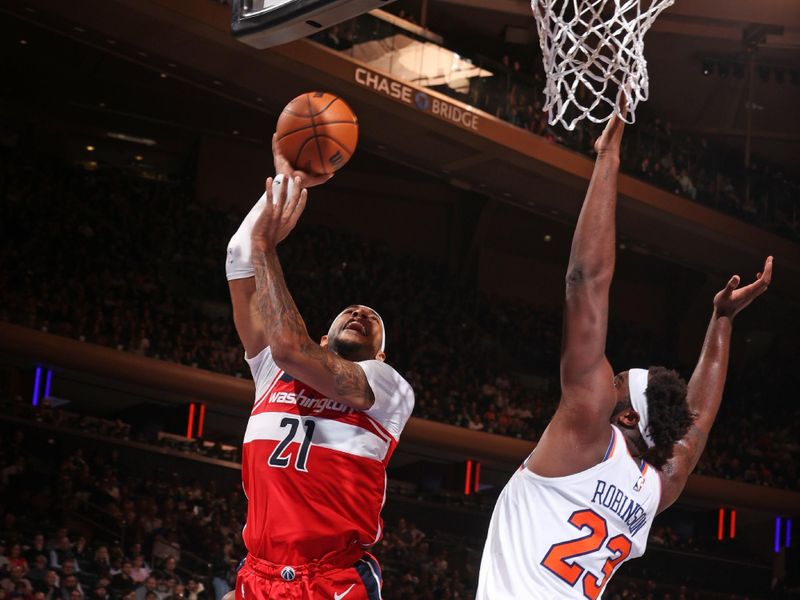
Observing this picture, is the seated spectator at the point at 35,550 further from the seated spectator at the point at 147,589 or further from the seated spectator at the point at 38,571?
the seated spectator at the point at 147,589

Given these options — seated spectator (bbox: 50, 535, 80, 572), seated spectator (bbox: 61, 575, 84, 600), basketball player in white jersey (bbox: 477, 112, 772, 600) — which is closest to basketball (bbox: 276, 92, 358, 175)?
basketball player in white jersey (bbox: 477, 112, 772, 600)

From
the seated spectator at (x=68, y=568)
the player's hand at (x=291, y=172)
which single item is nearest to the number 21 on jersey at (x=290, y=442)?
the player's hand at (x=291, y=172)

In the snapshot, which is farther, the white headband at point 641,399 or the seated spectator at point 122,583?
the seated spectator at point 122,583

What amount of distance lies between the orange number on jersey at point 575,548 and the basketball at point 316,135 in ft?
5.25

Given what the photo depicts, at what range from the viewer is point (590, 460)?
303cm

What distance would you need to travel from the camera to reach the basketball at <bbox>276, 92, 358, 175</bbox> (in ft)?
12.9

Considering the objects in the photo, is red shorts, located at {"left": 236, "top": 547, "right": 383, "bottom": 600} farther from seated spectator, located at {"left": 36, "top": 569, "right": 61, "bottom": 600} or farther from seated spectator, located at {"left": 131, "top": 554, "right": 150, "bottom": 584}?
seated spectator, located at {"left": 131, "top": 554, "right": 150, "bottom": 584}

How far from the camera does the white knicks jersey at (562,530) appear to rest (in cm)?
306

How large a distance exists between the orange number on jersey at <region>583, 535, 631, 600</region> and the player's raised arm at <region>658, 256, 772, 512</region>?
11.1 inches

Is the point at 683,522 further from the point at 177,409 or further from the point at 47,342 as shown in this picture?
the point at 47,342

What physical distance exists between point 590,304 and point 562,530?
716 mm

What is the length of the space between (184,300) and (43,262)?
98.2 inches

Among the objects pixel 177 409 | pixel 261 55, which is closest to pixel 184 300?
pixel 177 409

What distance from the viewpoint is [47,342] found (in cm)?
1507
